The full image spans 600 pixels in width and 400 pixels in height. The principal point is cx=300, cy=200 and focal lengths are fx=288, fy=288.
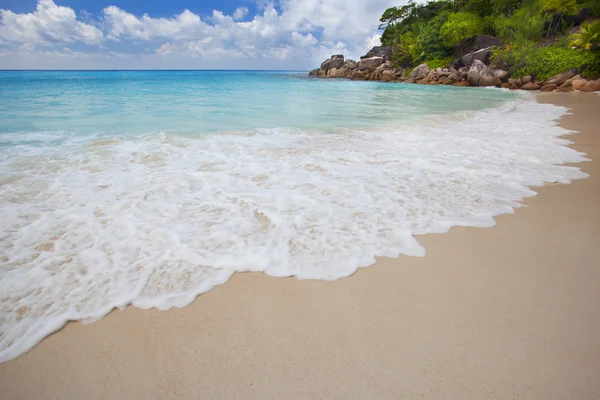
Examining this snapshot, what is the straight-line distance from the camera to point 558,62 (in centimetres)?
2223

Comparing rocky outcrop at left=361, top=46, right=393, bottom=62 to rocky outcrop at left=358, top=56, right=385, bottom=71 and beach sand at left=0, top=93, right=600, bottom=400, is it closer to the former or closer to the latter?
rocky outcrop at left=358, top=56, right=385, bottom=71

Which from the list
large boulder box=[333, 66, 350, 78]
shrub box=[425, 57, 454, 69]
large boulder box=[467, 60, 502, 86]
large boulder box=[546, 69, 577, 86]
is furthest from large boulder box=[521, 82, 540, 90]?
large boulder box=[333, 66, 350, 78]

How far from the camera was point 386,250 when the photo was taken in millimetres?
2277

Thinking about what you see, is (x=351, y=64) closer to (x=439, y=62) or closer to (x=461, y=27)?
(x=439, y=62)

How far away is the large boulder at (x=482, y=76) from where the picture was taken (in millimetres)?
24891

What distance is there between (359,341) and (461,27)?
136 ft

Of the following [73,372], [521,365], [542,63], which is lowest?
[73,372]

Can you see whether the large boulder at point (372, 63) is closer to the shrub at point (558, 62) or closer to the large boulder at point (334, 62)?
the large boulder at point (334, 62)

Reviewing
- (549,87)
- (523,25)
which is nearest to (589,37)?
(549,87)

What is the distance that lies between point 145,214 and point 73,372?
61.9 inches

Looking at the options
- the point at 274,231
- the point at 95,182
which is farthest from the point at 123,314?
the point at 95,182

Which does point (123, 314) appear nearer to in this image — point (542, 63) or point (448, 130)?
A: point (448, 130)

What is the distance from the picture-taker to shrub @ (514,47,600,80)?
2003 cm

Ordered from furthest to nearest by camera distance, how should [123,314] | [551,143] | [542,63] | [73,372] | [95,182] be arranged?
[542,63] < [551,143] < [95,182] < [123,314] < [73,372]
